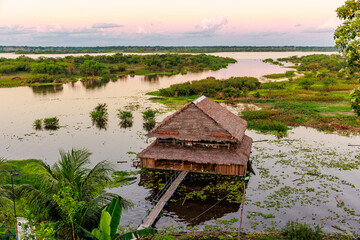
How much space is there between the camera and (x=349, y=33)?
32.7ft

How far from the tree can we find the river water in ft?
31.6

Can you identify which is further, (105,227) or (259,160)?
(259,160)

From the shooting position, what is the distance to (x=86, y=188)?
36.8 ft

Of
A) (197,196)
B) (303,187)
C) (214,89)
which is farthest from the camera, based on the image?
(214,89)

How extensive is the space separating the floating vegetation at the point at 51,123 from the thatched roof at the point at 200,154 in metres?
20.7

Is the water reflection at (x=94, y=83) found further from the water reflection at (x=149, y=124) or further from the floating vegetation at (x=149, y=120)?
the water reflection at (x=149, y=124)

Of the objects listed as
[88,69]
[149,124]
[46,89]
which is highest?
[88,69]

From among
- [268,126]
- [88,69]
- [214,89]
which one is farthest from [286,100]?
[88,69]

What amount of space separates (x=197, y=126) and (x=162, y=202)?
6693mm

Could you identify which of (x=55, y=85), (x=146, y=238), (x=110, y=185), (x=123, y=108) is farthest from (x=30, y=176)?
(x=55, y=85)

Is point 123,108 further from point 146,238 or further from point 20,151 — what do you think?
point 146,238

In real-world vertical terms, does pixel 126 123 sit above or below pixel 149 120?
below

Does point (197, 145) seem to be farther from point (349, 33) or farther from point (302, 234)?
point (349, 33)

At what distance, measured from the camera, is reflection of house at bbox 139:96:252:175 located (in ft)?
68.6
